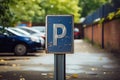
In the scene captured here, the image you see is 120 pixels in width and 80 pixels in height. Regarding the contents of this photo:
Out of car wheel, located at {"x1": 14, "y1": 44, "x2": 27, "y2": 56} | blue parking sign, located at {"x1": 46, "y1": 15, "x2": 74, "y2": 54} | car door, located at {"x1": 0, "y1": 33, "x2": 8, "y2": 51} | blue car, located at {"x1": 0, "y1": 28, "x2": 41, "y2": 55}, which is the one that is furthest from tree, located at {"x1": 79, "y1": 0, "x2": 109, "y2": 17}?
blue parking sign, located at {"x1": 46, "y1": 15, "x2": 74, "y2": 54}

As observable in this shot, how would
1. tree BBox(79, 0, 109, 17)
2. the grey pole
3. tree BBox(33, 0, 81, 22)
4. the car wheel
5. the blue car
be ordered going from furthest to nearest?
tree BBox(79, 0, 109, 17) < tree BBox(33, 0, 81, 22) < the car wheel < the blue car < the grey pole

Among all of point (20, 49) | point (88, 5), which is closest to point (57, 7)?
point (88, 5)

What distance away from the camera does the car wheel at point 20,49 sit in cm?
2172

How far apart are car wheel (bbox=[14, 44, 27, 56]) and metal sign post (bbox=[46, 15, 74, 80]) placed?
625 inches

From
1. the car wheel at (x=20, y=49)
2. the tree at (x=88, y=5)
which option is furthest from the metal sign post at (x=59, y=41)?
the tree at (x=88, y=5)

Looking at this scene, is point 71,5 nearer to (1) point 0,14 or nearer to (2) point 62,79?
(1) point 0,14

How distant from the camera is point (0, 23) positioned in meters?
15.7

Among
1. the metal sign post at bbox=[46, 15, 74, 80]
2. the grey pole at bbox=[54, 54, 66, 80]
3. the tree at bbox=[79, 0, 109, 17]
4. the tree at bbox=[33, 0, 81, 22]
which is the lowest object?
the grey pole at bbox=[54, 54, 66, 80]

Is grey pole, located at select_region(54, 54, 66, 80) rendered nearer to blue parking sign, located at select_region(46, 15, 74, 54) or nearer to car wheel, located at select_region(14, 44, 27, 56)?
blue parking sign, located at select_region(46, 15, 74, 54)

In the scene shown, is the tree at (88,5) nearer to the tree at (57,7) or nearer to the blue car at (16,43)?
the tree at (57,7)

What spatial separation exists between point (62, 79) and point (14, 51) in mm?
16089

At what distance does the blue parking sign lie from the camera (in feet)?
19.4

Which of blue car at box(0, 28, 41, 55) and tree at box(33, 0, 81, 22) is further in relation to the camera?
tree at box(33, 0, 81, 22)

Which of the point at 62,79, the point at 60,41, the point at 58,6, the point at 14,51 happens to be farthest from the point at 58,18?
the point at 58,6
